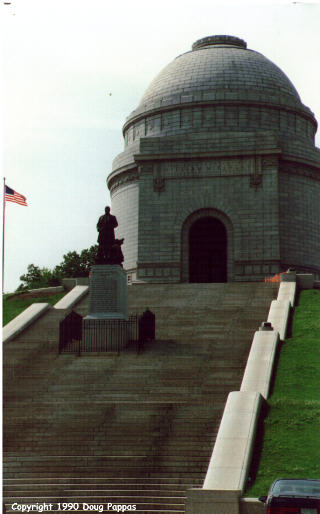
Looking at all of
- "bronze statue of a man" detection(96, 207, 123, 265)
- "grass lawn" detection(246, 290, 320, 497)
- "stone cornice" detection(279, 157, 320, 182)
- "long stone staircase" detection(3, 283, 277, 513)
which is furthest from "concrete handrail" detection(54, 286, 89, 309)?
"stone cornice" detection(279, 157, 320, 182)

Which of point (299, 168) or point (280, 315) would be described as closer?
point (280, 315)

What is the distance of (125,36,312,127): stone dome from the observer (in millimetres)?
49281

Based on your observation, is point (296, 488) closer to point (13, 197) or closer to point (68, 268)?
point (13, 197)

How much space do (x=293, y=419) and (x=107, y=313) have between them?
390 inches

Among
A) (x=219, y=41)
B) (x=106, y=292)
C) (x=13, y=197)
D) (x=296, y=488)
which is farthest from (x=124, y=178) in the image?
(x=296, y=488)

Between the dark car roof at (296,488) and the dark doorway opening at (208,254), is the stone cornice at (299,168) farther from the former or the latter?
the dark car roof at (296,488)

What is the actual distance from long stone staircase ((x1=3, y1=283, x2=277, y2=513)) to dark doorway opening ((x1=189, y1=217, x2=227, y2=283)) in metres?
17.2

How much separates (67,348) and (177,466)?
9.57 meters

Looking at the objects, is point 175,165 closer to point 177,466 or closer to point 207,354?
point 207,354

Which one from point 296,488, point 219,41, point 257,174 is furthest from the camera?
point 219,41

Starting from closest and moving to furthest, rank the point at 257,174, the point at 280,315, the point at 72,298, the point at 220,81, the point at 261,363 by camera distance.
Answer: the point at 261,363 < the point at 280,315 < the point at 72,298 < the point at 257,174 < the point at 220,81

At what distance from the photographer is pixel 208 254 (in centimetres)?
4600

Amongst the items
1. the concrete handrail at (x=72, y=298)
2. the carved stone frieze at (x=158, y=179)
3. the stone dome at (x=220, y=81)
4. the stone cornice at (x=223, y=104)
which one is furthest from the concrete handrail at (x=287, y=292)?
the stone dome at (x=220, y=81)

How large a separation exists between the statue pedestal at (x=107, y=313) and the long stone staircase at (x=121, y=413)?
712mm
